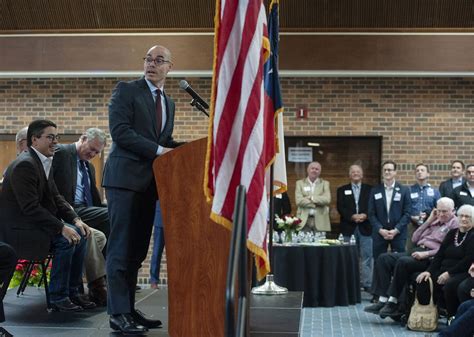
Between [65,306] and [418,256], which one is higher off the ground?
[418,256]

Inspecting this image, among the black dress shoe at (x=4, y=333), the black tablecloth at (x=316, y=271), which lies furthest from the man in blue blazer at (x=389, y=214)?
the black dress shoe at (x=4, y=333)

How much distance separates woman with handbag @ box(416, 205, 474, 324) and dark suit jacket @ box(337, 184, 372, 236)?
2.87 m

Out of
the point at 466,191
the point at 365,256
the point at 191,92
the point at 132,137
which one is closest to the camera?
the point at 132,137

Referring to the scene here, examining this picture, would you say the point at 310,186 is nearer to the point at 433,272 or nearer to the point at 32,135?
the point at 433,272

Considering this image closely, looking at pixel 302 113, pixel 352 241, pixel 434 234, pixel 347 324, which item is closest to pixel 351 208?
pixel 352 241

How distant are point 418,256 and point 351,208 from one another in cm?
269

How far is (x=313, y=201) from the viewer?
38.3 ft

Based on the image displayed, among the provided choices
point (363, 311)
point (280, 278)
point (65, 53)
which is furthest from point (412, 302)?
point (65, 53)

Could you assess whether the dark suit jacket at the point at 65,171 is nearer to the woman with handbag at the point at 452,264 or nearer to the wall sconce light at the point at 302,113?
the woman with handbag at the point at 452,264

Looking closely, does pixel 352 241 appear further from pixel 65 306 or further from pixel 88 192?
pixel 65 306

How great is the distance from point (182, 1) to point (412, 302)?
6121 mm

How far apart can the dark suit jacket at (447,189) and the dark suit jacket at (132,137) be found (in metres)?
7.38

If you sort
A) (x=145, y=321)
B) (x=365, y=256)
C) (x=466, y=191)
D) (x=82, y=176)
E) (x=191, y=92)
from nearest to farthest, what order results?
(x=191, y=92) → (x=145, y=321) → (x=82, y=176) → (x=466, y=191) → (x=365, y=256)

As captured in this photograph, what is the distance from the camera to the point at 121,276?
446cm
